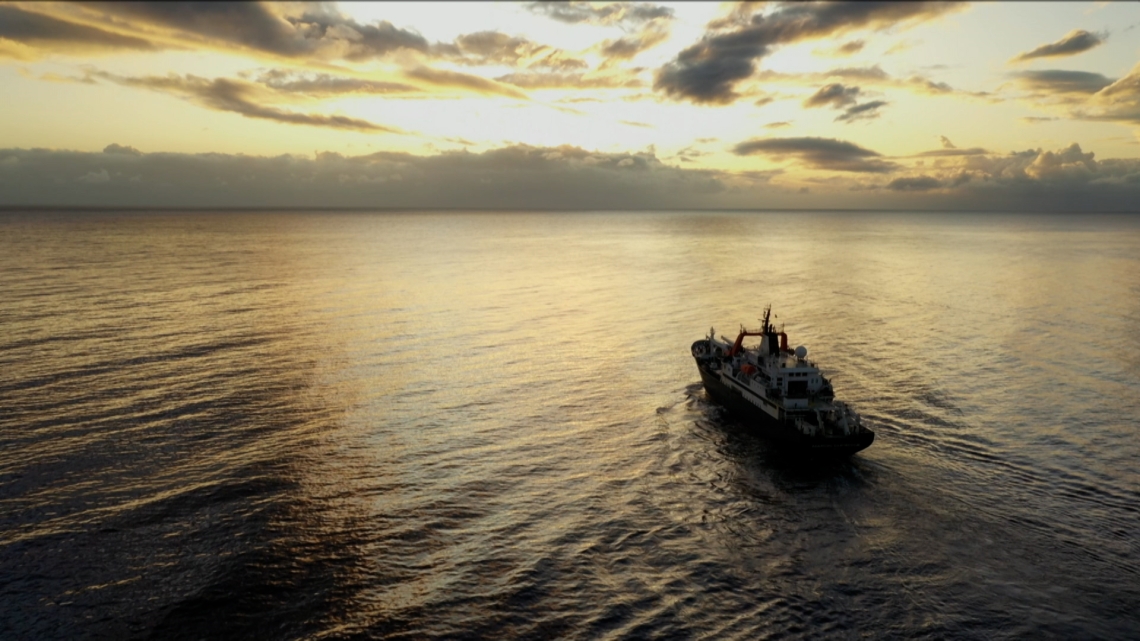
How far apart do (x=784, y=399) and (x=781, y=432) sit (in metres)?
3.50

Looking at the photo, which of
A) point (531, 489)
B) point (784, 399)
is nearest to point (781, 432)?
point (784, 399)

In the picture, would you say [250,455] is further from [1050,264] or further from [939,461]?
[1050,264]

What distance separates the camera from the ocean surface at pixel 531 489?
32.2m

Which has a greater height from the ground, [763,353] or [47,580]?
[763,353]

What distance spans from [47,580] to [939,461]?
61353 millimetres

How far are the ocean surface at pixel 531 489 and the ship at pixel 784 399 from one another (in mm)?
2248

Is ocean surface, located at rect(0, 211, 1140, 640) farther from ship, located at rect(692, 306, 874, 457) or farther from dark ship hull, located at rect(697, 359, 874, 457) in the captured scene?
ship, located at rect(692, 306, 874, 457)

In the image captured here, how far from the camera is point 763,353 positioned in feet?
214

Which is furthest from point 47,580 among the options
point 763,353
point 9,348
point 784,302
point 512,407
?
point 784,302

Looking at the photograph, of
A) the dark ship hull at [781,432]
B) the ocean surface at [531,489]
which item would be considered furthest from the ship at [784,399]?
the ocean surface at [531,489]

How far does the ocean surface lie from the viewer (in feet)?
106

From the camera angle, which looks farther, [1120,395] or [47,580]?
[1120,395]

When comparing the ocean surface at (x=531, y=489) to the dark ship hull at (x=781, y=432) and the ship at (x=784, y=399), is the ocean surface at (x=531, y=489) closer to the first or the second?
the dark ship hull at (x=781, y=432)

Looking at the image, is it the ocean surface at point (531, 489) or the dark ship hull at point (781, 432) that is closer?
the ocean surface at point (531, 489)
